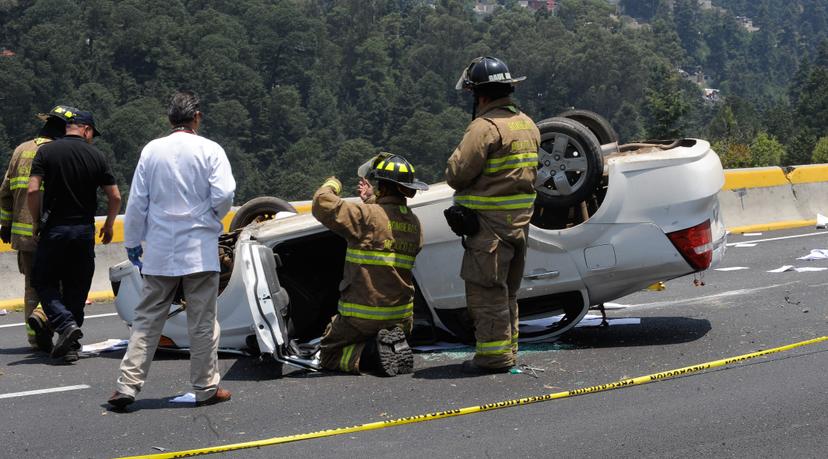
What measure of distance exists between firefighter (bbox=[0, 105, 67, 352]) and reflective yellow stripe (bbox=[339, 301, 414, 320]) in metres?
2.19

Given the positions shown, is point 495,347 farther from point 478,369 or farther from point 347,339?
point 347,339

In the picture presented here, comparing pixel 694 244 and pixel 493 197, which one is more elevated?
pixel 493 197

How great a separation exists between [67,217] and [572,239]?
3214mm

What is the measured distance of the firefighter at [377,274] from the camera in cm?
662

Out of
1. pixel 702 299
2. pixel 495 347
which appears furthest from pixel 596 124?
pixel 702 299

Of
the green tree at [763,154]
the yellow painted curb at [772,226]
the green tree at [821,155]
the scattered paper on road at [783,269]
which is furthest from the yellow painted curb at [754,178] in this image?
the green tree at [763,154]

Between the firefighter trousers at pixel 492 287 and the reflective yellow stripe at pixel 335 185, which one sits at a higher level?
the reflective yellow stripe at pixel 335 185

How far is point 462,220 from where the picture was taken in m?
6.47

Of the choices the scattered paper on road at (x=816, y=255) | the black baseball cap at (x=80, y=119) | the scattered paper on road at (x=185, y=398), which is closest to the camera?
the scattered paper on road at (x=185, y=398)

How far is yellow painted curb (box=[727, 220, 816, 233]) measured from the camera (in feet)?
48.4

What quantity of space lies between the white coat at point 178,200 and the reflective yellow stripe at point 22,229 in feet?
6.88

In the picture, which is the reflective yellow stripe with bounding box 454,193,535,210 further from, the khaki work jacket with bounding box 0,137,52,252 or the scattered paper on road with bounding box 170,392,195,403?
the khaki work jacket with bounding box 0,137,52,252

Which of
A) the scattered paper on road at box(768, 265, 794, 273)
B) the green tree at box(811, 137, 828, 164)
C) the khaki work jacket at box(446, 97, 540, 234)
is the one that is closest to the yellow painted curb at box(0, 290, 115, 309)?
the khaki work jacket at box(446, 97, 540, 234)

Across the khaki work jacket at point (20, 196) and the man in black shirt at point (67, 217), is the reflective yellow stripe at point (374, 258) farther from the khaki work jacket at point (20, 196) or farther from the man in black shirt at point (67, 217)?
the khaki work jacket at point (20, 196)
